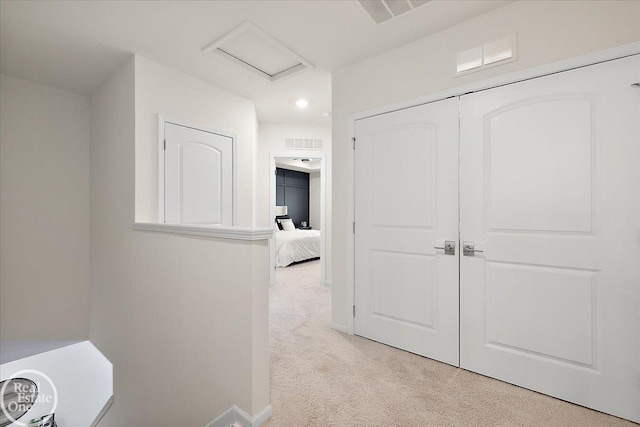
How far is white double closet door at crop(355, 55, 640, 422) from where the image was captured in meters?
1.57

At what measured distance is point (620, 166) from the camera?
156 cm

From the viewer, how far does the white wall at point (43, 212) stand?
312 cm

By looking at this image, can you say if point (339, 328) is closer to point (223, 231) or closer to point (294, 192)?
point (223, 231)

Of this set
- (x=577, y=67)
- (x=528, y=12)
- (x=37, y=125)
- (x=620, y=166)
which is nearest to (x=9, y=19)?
(x=37, y=125)

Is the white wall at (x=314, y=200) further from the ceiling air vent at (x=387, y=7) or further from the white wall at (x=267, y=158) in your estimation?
the ceiling air vent at (x=387, y=7)

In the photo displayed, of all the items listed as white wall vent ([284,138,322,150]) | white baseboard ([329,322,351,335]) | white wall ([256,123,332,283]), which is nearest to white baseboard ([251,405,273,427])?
white baseboard ([329,322,351,335])

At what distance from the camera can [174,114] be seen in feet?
9.54

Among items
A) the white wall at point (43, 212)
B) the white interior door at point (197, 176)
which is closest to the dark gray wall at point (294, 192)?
the white interior door at point (197, 176)

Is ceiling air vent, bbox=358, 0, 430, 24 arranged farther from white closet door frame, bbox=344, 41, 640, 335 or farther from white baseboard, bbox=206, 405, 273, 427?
white baseboard, bbox=206, 405, 273, 427

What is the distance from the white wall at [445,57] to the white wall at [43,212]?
3.29 meters

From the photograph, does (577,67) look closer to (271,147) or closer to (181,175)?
(181,175)

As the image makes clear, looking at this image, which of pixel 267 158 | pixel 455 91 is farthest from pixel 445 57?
pixel 267 158

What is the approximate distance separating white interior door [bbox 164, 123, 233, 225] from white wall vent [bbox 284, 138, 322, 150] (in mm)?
1438

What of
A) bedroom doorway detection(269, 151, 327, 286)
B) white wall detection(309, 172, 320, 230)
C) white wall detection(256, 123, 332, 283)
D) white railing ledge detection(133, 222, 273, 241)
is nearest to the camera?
white railing ledge detection(133, 222, 273, 241)
